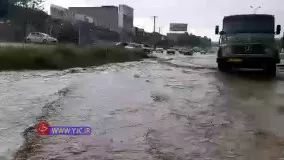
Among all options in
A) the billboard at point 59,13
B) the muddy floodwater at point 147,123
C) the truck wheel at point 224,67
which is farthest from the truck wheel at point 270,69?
the billboard at point 59,13

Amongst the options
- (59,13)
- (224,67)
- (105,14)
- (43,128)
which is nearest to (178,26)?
(105,14)

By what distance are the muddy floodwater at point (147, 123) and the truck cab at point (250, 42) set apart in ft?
13.1

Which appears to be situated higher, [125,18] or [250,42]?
[125,18]

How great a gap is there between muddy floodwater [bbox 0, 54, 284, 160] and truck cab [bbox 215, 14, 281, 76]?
13.1ft

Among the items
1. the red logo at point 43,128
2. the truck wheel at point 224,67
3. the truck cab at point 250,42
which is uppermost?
the truck cab at point 250,42

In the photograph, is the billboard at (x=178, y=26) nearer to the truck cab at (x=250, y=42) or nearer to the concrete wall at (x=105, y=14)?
the concrete wall at (x=105, y=14)

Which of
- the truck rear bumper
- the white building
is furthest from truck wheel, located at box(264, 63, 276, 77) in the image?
the white building

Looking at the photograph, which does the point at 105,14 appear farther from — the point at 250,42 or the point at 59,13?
the point at 250,42

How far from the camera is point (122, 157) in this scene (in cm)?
408

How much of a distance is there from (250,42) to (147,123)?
30.3ft

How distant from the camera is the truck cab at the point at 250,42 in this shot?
13836mm

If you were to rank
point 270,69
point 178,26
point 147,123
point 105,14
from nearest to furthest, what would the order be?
point 147,123, point 270,69, point 105,14, point 178,26

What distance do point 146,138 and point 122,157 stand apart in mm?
895

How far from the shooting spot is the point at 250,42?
45.6 ft
